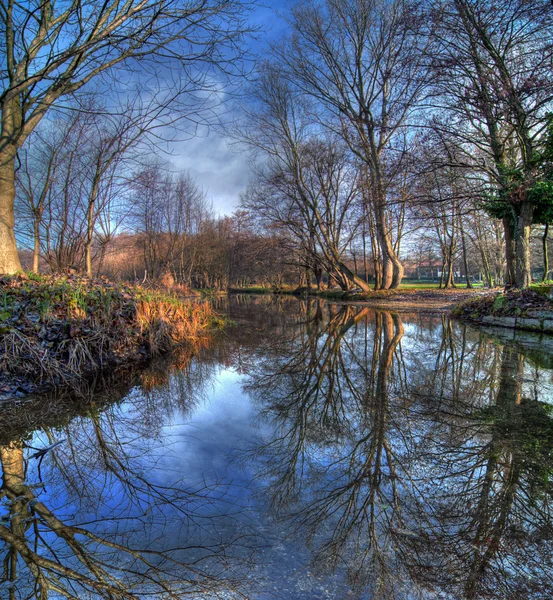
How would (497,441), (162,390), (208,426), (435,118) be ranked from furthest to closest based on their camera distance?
1. (435,118)
2. (162,390)
3. (208,426)
4. (497,441)

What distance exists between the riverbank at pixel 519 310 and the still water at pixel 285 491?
184 inches

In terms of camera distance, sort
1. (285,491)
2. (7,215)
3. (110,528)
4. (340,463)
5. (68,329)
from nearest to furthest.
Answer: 1. (110,528)
2. (285,491)
3. (340,463)
4. (68,329)
5. (7,215)

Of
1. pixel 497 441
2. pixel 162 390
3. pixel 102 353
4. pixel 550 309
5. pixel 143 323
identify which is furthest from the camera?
pixel 550 309

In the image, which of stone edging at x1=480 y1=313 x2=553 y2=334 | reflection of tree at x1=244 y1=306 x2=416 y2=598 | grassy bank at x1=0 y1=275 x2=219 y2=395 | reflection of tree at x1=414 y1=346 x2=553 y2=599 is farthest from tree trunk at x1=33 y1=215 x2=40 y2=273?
stone edging at x1=480 y1=313 x2=553 y2=334

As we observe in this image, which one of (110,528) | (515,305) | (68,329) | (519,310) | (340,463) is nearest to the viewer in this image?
(110,528)

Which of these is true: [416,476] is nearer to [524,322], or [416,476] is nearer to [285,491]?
[285,491]

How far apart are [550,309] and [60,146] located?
14979mm

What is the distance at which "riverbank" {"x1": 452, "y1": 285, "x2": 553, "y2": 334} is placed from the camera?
8.05 m

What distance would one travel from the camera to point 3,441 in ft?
9.29

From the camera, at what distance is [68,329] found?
4.95 metres

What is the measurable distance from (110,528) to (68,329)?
3885 mm

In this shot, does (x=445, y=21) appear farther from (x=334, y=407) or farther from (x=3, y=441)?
(x=3, y=441)

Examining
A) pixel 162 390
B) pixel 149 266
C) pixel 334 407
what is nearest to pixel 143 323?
pixel 162 390

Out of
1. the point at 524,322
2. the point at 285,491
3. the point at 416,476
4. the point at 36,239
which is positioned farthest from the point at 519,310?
the point at 36,239
